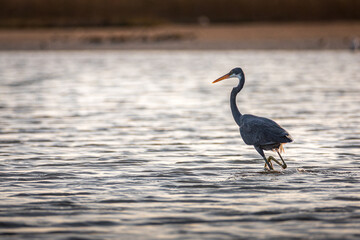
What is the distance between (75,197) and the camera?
982 cm

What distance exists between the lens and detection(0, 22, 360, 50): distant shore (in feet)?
216

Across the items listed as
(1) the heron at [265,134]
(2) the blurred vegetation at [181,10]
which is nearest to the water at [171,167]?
(1) the heron at [265,134]

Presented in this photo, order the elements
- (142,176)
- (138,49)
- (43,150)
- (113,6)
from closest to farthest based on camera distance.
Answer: (142,176) < (43,150) < (138,49) < (113,6)

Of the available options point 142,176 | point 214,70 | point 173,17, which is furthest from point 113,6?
Result: point 142,176

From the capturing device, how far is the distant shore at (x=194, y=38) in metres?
65.8

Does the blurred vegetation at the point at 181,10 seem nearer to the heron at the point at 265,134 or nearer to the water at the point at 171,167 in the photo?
the water at the point at 171,167

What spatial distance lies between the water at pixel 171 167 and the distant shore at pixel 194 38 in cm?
3729

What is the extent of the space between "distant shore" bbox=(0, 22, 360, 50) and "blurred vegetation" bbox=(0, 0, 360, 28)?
17787 millimetres

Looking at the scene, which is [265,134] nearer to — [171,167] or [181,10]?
[171,167]

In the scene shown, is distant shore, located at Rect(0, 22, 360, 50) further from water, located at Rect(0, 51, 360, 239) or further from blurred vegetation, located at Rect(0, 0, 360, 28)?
water, located at Rect(0, 51, 360, 239)

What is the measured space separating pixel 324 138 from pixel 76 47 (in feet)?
175

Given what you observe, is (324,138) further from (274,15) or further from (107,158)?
(274,15)

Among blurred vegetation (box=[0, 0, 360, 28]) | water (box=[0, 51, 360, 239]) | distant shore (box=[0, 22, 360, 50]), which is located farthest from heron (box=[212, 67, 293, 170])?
blurred vegetation (box=[0, 0, 360, 28])

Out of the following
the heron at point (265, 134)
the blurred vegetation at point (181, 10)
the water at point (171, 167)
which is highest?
the blurred vegetation at point (181, 10)
